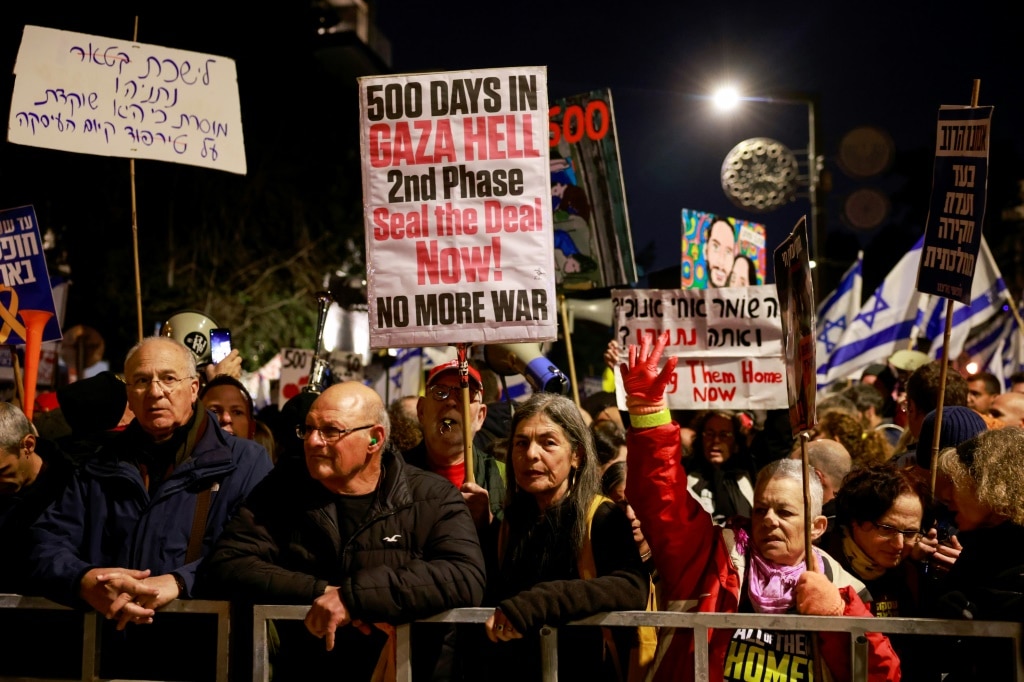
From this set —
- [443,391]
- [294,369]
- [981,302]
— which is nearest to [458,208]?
[443,391]

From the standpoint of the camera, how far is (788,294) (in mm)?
3602

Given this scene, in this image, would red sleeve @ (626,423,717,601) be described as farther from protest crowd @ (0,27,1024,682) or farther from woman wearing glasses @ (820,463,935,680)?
woman wearing glasses @ (820,463,935,680)

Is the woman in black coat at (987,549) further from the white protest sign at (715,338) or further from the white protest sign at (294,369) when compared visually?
the white protest sign at (294,369)

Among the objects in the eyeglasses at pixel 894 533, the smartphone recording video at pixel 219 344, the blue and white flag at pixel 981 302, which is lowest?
the eyeglasses at pixel 894 533

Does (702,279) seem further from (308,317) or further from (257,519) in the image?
(308,317)

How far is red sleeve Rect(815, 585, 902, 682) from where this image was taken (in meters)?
3.05

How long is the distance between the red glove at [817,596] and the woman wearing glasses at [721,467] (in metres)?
2.49

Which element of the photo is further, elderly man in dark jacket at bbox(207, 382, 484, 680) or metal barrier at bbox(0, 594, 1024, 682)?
elderly man in dark jacket at bbox(207, 382, 484, 680)

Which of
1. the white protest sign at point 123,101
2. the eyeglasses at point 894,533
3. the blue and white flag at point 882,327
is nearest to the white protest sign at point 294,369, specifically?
the white protest sign at point 123,101

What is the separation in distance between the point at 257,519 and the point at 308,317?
16.2 meters

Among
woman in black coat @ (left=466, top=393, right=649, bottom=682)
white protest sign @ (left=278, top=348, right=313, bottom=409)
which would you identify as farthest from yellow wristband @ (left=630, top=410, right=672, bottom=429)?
white protest sign @ (left=278, top=348, right=313, bottom=409)

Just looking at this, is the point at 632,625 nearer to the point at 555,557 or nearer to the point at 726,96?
the point at 555,557

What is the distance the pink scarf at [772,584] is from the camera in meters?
3.29

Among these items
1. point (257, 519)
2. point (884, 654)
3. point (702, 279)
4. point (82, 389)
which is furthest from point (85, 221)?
point (884, 654)
